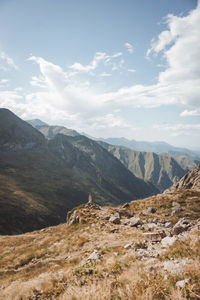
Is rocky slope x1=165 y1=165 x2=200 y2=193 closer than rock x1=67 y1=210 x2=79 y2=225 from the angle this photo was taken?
No

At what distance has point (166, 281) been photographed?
4855mm

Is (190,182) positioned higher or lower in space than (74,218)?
lower

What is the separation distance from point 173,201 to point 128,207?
391 inches

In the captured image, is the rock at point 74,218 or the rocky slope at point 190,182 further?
the rocky slope at point 190,182

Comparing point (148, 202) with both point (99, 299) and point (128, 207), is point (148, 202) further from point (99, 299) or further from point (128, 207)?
point (99, 299)

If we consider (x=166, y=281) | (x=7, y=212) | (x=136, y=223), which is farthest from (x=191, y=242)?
(x=7, y=212)

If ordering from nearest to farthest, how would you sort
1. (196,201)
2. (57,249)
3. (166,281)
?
(166,281)
(57,249)
(196,201)

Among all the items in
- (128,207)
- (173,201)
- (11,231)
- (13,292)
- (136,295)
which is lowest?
(11,231)

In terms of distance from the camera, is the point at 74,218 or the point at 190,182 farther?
the point at 190,182

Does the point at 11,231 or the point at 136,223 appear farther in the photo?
the point at 11,231

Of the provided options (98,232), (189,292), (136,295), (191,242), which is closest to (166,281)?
(189,292)

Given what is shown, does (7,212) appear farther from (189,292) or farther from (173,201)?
(189,292)

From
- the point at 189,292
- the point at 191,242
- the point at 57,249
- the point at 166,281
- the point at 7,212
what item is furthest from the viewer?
the point at 7,212

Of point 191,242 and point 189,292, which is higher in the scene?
point 189,292
